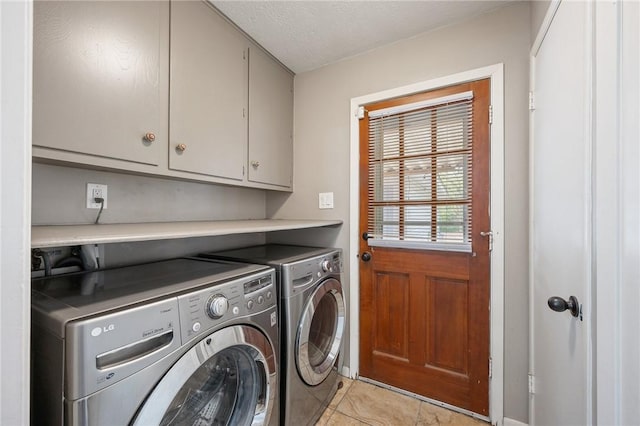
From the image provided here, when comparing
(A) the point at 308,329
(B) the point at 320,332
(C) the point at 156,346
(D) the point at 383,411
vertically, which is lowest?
(D) the point at 383,411

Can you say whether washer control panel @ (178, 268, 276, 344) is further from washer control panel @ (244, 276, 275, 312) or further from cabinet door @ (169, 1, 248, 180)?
cabinet door @ (169, 1, 248, 180)

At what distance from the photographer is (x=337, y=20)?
158 centimetres

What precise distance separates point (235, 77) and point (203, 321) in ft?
4.64

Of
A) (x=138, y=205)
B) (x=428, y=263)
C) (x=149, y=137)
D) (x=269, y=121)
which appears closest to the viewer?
(x=149, y=137)

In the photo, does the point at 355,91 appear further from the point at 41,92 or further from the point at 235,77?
the point at 41,92

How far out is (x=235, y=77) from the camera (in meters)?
1.61

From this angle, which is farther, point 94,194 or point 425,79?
point 425,79

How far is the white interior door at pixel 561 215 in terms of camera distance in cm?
80

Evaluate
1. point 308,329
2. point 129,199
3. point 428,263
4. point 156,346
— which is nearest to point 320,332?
point 308,329

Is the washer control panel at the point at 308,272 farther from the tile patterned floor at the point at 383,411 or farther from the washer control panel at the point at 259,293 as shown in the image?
the tile patterned floor at the point at 383,411

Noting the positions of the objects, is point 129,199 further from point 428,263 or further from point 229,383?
point 428,263

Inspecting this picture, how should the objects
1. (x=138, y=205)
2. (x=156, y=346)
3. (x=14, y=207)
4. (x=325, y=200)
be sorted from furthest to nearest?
(x=325, y=200), (x=138, y=205), (x=156, y=346), (x=14, y=207)

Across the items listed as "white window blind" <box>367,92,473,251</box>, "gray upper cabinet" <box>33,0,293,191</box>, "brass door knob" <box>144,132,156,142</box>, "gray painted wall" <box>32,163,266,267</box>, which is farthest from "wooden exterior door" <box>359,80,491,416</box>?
"brass door knob" <box>144,132,156,142</box>

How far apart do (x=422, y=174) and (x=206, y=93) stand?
1.38 m
